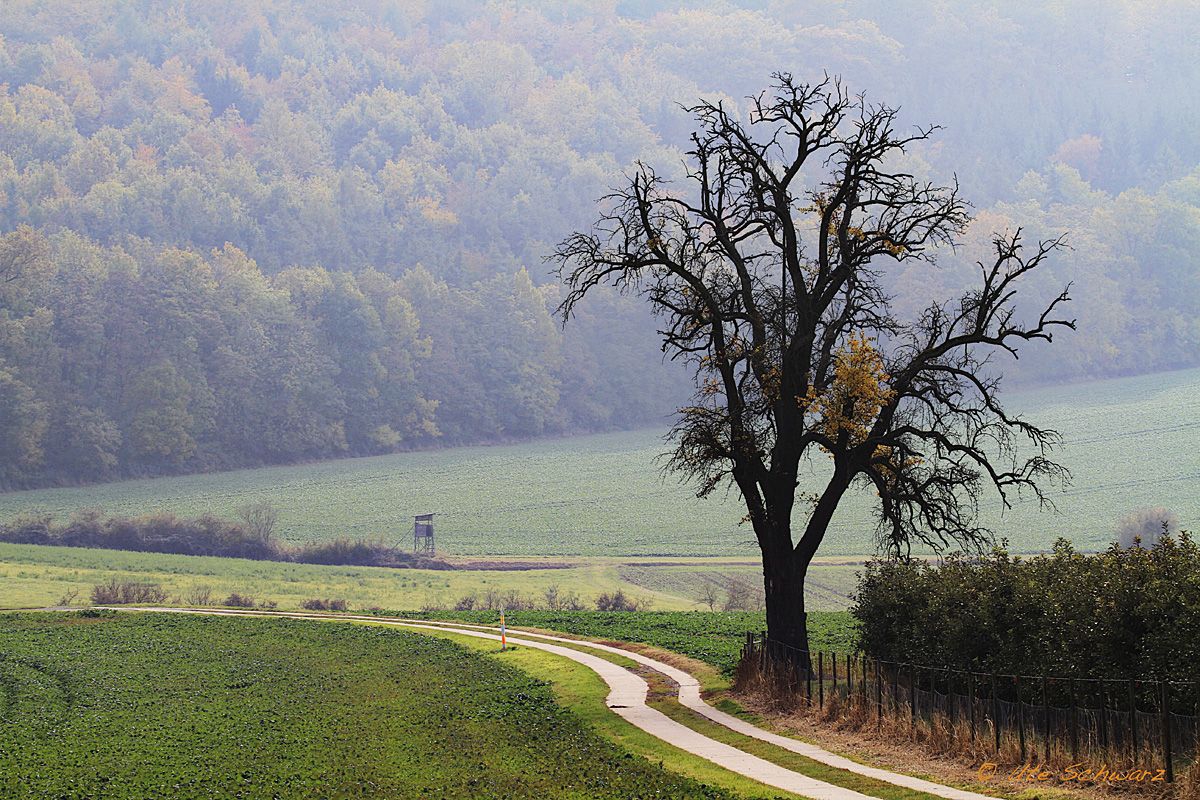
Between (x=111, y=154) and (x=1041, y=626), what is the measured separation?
175779 mm

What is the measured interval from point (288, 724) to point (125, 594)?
38146mm

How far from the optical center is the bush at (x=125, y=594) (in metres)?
62.1

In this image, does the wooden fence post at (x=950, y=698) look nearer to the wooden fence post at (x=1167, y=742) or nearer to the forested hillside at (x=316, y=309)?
the wooden fence post at (x=1167, y=742)

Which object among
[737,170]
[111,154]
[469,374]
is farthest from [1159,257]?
[737,170]

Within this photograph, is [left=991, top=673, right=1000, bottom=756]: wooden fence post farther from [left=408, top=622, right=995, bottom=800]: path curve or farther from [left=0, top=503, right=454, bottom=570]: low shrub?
[left=0, top=503, right=454, bottom=570]: low shrub

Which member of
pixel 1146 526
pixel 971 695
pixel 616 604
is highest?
pixel 1146 526

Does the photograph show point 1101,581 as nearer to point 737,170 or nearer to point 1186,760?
point 1186,760

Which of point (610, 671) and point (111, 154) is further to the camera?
point (111, 154)

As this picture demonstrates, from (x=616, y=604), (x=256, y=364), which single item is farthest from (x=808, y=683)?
(x=256, y=364)

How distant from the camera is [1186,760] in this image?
18.9 meters

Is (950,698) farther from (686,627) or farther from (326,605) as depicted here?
(326,605)

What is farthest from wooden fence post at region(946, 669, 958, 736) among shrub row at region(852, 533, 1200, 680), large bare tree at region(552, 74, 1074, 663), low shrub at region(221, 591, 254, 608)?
low shrub at region(221, 591, 254, 608)

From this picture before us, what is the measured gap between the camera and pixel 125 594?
63469 millimetres

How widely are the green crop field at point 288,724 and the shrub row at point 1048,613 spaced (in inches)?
271
